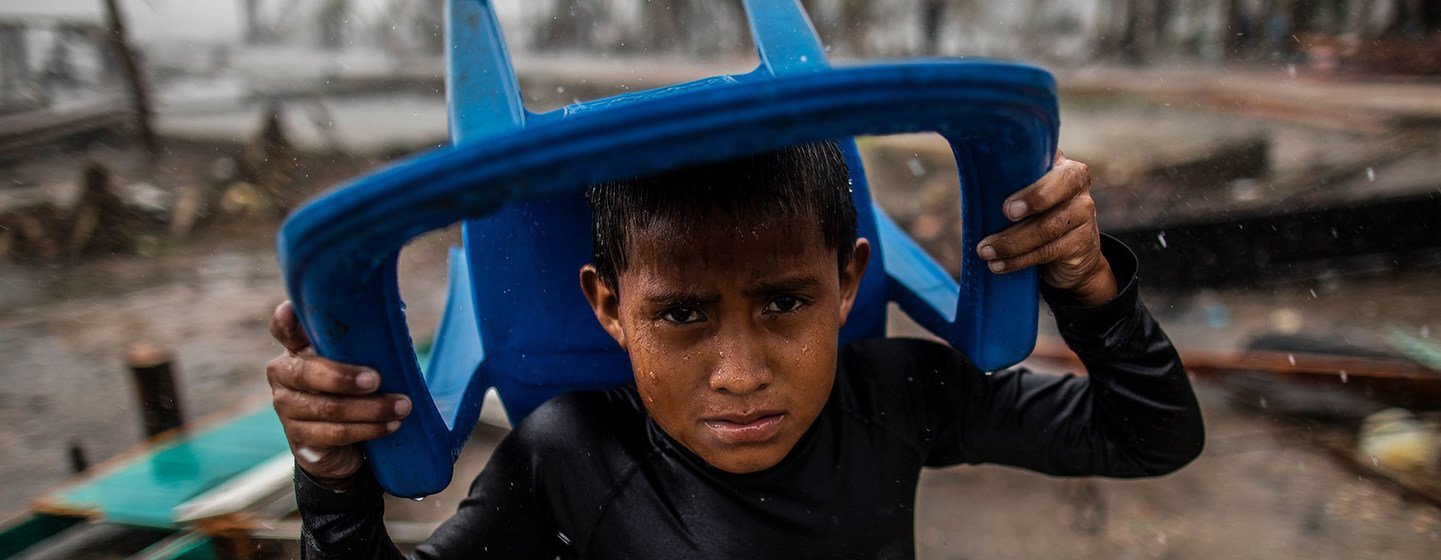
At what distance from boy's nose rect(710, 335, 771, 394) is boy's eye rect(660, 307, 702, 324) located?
0.05 metres

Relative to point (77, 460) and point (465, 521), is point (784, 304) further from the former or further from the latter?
point (77, 460)

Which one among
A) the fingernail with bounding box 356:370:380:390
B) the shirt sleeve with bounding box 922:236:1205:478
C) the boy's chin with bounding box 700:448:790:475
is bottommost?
the shirt sleeve with bounding box 922:236:1205:478

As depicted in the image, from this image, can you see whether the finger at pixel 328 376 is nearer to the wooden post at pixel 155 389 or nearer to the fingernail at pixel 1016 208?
the fingernail at pixel 1016 208

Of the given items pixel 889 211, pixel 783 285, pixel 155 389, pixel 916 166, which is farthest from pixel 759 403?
pixel 916 166

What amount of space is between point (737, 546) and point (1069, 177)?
0.64m

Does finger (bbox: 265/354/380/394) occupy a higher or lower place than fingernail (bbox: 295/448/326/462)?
higher

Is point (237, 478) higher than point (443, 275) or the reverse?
higher

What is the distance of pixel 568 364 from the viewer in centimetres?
149

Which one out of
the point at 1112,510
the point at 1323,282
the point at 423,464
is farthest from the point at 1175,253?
the point at 423,464

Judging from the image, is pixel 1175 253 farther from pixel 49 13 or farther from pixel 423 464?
pixel 49 13

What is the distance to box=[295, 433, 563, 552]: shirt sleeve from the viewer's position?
3.72ft

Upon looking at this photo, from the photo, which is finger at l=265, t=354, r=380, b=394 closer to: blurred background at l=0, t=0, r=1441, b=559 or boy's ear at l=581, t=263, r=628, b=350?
boy's ear at l=581, t=263, r=628, b=350

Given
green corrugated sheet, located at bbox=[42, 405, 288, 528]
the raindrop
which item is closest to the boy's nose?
green corrugated sheet, located at bbox=[42, 405, 288, 528]

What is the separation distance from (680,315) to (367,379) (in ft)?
1.15
